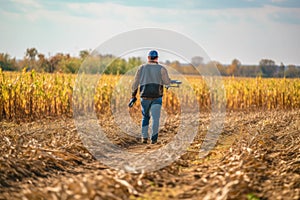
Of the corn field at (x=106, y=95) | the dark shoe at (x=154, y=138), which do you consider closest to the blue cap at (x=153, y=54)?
the dark shoe at (x=154, y=138)

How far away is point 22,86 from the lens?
1230 cm

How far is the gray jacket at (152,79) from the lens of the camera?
335 inches

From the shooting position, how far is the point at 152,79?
8.52 metres

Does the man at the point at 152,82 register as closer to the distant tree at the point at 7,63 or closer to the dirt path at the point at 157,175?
the dirt path at the point at 157,175

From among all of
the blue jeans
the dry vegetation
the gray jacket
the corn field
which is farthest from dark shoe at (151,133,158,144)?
the corn field

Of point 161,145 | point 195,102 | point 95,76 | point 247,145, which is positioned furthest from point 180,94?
point 247,145

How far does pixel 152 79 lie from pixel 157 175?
329 cm

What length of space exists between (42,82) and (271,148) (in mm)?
7512

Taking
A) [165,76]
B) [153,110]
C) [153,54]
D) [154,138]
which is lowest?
[154,138]

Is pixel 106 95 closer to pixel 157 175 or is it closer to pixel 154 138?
pixel 154 138

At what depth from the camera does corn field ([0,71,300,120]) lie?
1220cm

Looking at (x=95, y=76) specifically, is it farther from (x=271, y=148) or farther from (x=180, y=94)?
(x=271, y=148)

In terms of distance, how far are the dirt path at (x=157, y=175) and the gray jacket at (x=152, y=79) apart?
1.17 m

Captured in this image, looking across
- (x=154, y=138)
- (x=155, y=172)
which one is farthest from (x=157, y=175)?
(x=154, y=138)
